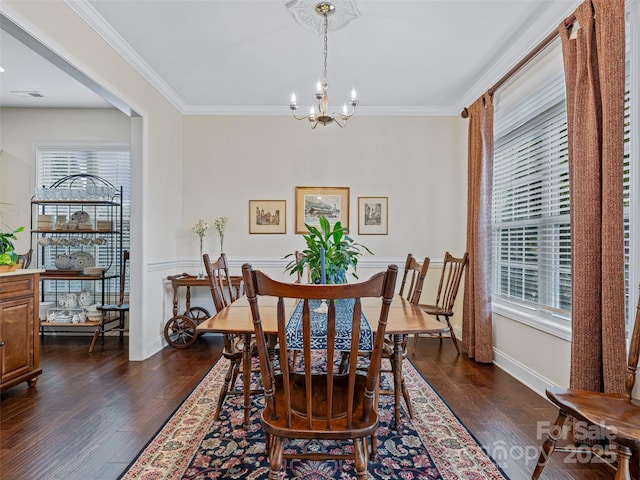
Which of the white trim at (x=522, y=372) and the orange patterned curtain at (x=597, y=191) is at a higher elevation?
the orange patterned curtain at (x=597, y=191)

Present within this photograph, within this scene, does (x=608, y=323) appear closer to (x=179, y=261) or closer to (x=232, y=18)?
(x=232, y=18)

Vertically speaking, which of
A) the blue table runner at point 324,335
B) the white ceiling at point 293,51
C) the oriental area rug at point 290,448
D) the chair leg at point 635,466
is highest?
the white ceiling at point 293,51

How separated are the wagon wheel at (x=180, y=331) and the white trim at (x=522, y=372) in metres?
3.06

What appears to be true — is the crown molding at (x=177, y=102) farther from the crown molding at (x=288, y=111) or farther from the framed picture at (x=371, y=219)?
the framed picture at (x=371, y=219)

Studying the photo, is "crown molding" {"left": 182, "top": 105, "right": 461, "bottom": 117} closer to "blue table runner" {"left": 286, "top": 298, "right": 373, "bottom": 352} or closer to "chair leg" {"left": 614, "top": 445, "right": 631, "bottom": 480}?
"blue table runner" {"left": 286, "top": 298, "right": 373, "bottom": 352}

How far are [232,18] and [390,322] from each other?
2.46m

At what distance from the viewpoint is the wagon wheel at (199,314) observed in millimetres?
4216

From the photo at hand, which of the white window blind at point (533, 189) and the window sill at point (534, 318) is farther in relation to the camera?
the white window blind at point (533, 189)

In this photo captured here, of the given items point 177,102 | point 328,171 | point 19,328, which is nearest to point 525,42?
point 328,171

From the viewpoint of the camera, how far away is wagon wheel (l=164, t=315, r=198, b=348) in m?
3.84

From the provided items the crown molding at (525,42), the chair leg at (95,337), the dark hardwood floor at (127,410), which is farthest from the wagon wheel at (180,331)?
the crown molding at (525,42)

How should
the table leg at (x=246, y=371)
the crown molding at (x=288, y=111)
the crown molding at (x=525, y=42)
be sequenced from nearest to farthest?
the table leg at (x=246, y=371), the crown molding at (x=525, y=42), the crown molding at (x=288, y=111)

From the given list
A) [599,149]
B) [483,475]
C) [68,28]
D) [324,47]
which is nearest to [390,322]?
[483,475]

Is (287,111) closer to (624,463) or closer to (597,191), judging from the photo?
(597,191)
